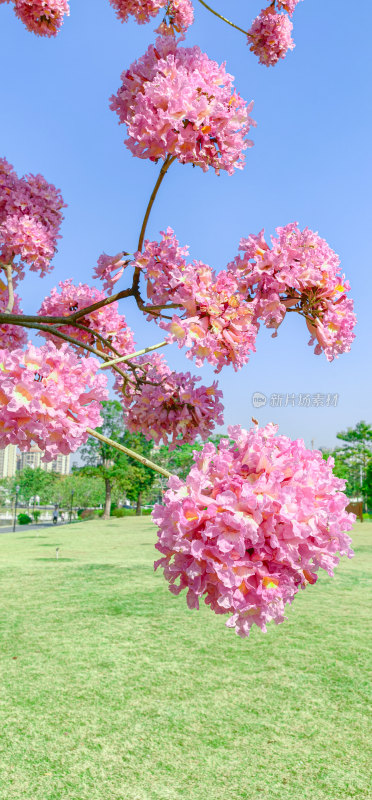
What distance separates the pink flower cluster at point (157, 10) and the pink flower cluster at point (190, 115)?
1.40 meters

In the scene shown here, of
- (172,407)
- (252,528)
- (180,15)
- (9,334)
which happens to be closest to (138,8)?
(180,15)

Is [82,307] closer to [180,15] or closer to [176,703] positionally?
[180,15]

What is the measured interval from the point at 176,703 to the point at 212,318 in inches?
161

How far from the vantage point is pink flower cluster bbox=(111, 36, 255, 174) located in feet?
7.34


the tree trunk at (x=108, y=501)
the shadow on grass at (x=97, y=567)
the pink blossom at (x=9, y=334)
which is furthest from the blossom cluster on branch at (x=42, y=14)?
the tree trunk at (x=108, y=501)

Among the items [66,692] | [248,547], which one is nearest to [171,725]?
[66,692]

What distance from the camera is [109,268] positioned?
2783 millimetres

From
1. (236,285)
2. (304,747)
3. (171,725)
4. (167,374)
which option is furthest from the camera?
(171,725)

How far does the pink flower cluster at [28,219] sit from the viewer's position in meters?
3.88

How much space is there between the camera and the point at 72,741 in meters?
4.32

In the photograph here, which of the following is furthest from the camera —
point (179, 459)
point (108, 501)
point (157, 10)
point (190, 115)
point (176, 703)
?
point (108, 501)

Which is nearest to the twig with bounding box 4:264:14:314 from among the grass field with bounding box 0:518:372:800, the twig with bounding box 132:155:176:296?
the twig with bounding box 132:155:176:296

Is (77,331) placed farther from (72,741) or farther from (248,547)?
(72,741)

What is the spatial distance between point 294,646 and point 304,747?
2589mm
